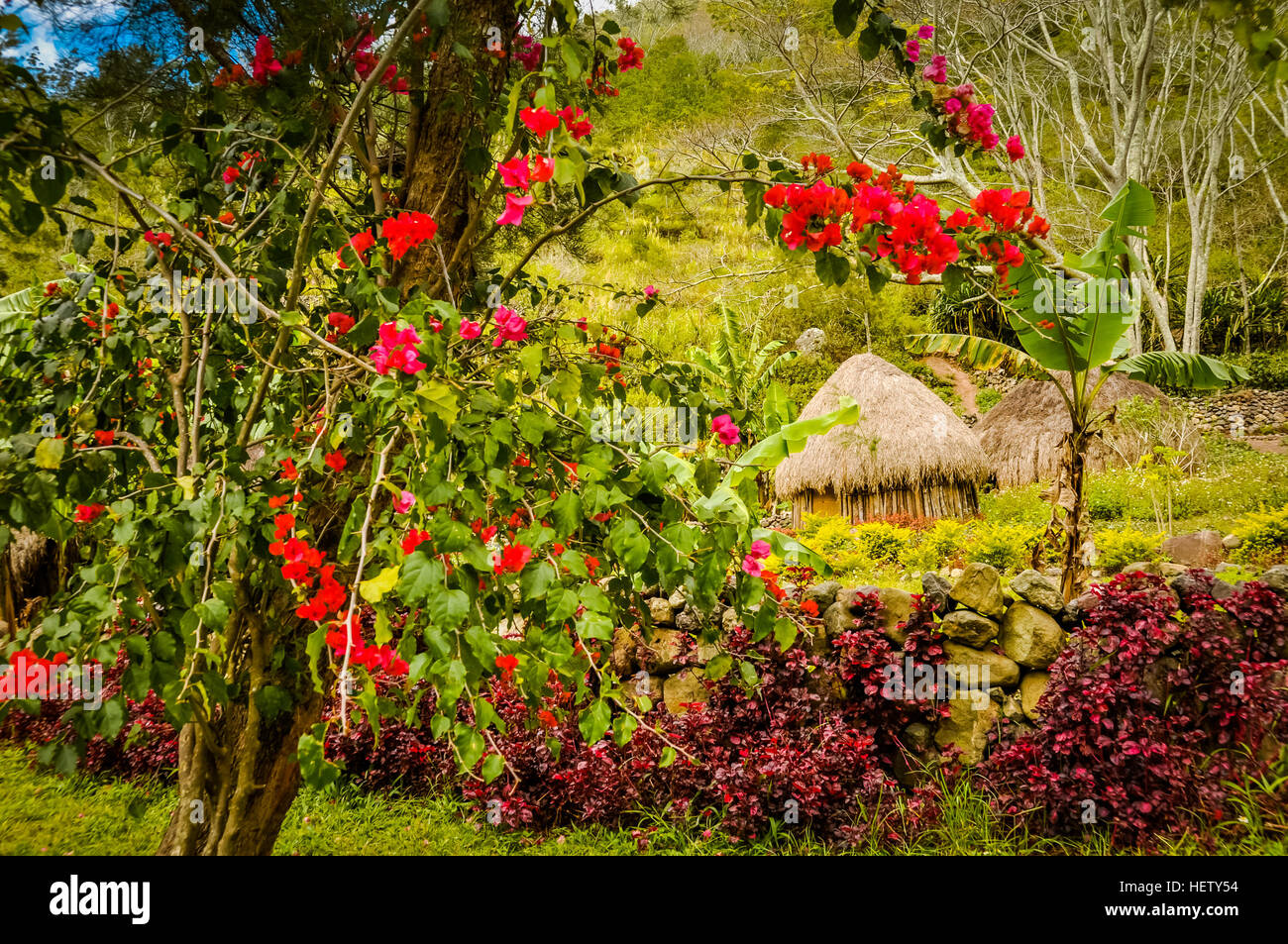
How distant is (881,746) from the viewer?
3.53 m

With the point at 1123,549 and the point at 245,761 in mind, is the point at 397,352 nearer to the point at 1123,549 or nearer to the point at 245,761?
the point at 245,761

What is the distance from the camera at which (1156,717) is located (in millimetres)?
3035

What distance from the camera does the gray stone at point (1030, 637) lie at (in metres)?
3.59

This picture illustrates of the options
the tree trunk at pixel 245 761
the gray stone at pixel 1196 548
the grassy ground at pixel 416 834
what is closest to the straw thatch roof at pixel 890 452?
the gray stone at pixel 1196 548

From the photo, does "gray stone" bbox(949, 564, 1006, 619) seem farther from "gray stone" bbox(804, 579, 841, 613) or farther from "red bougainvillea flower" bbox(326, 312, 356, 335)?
"red bougainvillea flower" bbox(326, 312, 356, 335)

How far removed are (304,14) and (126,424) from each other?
3.68 ft

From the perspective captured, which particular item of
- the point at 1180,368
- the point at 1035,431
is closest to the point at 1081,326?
the point at 1180,368

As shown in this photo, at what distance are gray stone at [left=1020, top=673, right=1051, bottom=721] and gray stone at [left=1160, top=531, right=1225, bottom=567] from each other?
3.47m

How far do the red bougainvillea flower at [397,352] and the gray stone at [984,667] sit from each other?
3299 mm

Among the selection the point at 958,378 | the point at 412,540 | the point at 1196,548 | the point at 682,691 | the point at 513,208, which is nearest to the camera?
the point at 412,540

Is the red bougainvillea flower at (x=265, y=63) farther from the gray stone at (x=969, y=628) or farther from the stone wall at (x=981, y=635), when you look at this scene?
the gray stone at (x=969, y=628)

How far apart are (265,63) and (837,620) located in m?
3.24
